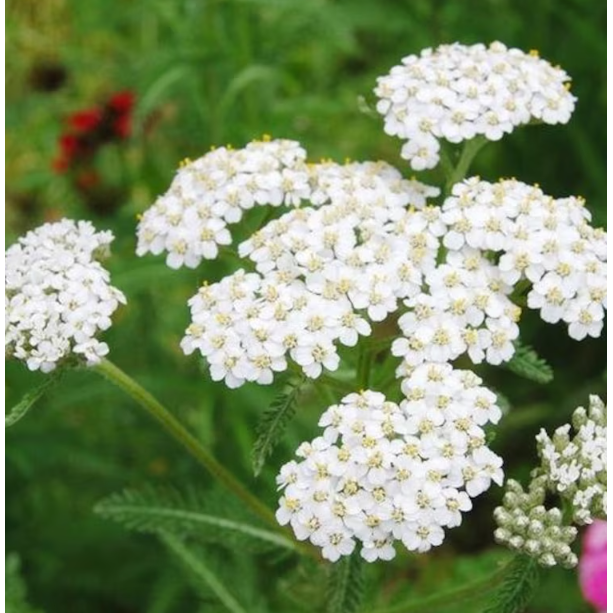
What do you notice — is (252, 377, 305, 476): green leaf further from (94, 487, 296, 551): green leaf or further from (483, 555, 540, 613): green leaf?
(94, 487, 296, 551): green leaf

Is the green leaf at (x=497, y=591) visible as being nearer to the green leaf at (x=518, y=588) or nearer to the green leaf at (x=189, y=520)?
Answer: the green leaf at (x=518, y=588)

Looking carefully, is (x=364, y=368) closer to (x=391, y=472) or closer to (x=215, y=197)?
(x=391, y=472)

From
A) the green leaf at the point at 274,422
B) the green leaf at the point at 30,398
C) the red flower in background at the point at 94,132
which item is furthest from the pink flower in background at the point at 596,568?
the red flower in background at the point at 94,132

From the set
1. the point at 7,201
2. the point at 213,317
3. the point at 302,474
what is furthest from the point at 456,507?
the point at 7,201

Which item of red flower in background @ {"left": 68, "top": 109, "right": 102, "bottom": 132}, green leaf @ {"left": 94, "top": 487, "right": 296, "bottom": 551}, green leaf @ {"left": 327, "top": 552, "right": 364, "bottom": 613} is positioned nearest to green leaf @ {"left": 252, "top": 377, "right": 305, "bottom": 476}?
green leaf @ {"left": 327, "top": 552, "right": 364, "bottom": 613}

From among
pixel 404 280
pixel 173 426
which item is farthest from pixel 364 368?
pixel 173 426

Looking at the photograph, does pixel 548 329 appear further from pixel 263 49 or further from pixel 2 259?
pixel 2 259
